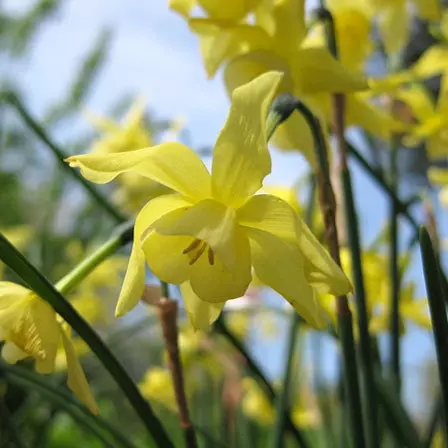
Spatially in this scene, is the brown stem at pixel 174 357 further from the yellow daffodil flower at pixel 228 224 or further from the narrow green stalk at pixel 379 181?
the narrow green stalk at pixel 379 181

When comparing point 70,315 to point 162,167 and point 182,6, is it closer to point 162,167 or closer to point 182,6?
point 162,167

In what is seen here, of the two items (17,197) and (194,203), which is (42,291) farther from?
(17,197)

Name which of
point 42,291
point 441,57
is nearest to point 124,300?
point 42,291

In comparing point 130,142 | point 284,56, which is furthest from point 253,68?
point 130,142

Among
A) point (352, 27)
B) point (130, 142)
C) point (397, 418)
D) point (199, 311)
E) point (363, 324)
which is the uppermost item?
point (130, 142)

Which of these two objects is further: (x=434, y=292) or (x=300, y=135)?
(x=300, y=135)

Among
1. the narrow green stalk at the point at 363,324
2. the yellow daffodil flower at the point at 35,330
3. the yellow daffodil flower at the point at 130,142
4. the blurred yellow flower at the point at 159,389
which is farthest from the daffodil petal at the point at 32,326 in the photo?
the blurred yellow flower at the point at 159,389

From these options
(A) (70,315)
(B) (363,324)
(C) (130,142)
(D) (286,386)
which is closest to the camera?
(A) (70,315)
